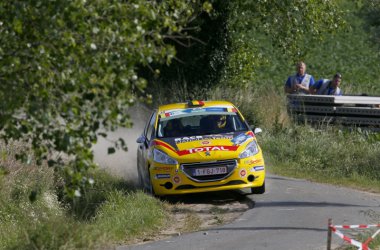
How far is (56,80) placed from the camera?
8625 millimetres

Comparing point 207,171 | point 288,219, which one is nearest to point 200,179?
point 207,171

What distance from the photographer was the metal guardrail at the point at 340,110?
22.7 metres

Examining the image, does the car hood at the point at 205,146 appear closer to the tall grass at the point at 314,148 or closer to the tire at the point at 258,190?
the tire at the point at 258,190

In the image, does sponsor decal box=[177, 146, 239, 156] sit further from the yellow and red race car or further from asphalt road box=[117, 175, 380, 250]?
asphalt road box=[117, 175, 380, 250]

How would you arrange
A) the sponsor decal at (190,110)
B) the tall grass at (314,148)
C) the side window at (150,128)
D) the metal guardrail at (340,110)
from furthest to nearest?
1. the metal guardrail at (340,110)
2. the tall grass at (314,148)
3. the sponsor decal at (190,110)
4. the side window at (150,128)

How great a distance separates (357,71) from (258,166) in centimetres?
3164

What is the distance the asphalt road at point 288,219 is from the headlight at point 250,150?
76 cm

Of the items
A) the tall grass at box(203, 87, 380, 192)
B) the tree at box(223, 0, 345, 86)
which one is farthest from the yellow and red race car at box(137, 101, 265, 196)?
the tree at box(223, 0, 345, 86)

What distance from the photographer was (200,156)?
1659cm

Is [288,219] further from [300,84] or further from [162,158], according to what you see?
[300,84]

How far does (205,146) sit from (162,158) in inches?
29.1

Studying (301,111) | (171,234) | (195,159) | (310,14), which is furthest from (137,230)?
(310,14)

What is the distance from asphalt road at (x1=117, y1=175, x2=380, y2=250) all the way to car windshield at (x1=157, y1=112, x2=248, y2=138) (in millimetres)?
1317

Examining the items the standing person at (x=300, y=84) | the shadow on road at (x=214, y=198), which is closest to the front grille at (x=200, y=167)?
the shadow on road at (x=214, y=198)
